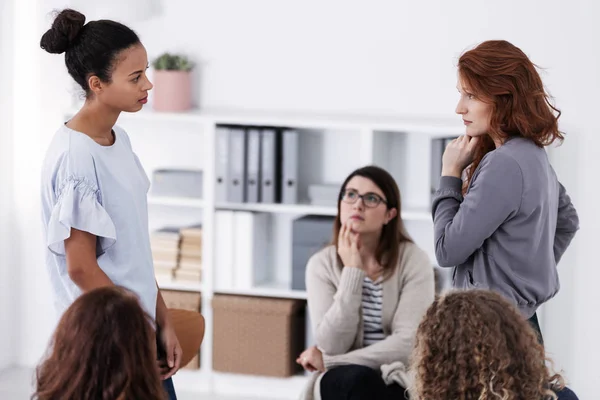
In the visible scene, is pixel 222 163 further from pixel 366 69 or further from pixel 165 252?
pixel 366 69

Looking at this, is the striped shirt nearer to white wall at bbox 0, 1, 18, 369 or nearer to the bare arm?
the bare arm

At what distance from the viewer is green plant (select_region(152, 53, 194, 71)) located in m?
4.27

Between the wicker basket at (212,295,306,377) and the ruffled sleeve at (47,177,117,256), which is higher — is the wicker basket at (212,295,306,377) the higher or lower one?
the lower one

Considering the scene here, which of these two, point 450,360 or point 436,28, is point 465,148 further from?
point 436,28

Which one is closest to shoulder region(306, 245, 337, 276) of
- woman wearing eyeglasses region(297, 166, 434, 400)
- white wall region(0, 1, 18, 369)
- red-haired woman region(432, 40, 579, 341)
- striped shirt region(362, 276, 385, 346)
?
woman wearing eyeglasses region(297, 166, 434, 400)

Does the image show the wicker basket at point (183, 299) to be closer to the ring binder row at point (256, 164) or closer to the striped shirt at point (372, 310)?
the ring binder row at point (256, 164)

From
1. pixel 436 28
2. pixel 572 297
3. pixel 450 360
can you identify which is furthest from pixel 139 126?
pixel 450 360

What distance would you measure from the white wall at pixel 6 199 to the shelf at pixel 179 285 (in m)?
0.75

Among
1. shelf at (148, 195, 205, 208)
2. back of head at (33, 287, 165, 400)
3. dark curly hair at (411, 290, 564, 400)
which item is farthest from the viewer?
shelf at (148, 195, 205, 208)

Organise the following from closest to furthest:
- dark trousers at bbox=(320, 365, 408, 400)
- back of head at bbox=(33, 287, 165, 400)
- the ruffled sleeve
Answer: back of head at bbox=(33, 287, 165, 400) → the ruffled sleeve → dark trousers at bbox=(320, 365, 408, 400)

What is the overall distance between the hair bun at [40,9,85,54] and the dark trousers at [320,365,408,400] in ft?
4.72

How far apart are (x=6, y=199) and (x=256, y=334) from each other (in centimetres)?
132

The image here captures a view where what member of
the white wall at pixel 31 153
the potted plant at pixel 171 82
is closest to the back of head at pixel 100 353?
the potted plant at pixel 171 82

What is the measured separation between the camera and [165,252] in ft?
13.9
